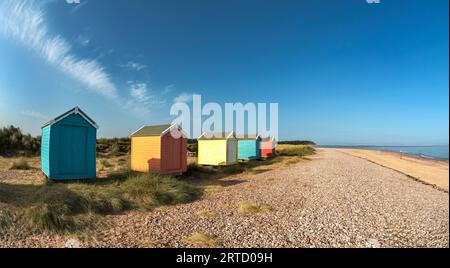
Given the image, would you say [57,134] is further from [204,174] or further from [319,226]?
[319,226]

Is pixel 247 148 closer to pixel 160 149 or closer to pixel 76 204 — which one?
pixel 160 149

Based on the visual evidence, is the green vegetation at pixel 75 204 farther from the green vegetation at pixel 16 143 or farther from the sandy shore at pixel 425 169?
the green vegetation at pixel 16 143

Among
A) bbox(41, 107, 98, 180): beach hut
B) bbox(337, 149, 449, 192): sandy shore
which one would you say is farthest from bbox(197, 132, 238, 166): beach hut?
bbox(337, 149, 449, 192): sandy shore

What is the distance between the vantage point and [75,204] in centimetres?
627

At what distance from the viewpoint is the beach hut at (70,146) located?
31.5 feet

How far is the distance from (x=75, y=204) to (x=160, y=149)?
21.1 feet

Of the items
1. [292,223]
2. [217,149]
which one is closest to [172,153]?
[217,149]

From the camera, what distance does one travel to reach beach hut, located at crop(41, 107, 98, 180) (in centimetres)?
960

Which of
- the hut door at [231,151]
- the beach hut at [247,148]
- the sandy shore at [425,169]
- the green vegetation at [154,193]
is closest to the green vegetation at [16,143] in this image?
the hut door at [231,151]

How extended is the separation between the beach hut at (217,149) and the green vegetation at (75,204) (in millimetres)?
10619

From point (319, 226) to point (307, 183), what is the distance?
6.34 m
